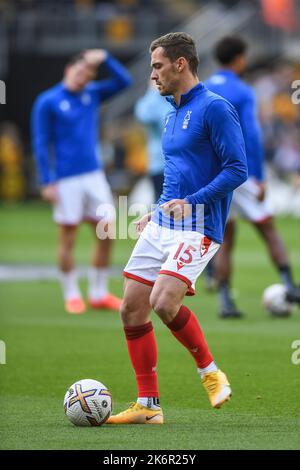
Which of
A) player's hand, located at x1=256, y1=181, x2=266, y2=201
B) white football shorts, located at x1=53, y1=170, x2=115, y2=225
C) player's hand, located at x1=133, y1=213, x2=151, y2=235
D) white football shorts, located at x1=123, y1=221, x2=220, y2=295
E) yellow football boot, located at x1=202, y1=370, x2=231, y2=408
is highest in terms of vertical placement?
player's hand, located at x1=133, y1=213, x2=151, y2=235

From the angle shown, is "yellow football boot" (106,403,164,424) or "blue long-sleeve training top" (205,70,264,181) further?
"blue long-sleeve training top" (205,70,264,181)

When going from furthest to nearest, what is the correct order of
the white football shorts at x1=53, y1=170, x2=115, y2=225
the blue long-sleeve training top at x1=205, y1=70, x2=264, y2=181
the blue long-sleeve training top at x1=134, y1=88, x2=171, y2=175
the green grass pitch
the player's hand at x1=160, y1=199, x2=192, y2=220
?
the blue long-sleeve training top at x1=134, y1=88, x2=171, y2=175 → the white football shorts at x1=53, y1=170, x2=115, y2=225 → the blue long-sleeve training top at x1=205, y1=70, x2=264, y2=181 → the player's hand at x1=160, y1=199, x2=192, y2=220 → the green grass pitch

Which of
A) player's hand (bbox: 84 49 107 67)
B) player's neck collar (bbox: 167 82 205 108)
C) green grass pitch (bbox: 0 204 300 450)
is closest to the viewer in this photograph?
green grass pitch (bbox: 0 204 300 450)

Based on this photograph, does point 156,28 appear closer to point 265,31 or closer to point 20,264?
point 265,31

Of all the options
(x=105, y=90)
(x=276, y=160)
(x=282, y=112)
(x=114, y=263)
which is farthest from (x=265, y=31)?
(x=105, y=90)

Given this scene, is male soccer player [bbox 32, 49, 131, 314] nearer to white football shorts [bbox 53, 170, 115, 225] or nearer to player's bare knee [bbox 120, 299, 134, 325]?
white football shorts [bbox 53, 170, 115, 225]

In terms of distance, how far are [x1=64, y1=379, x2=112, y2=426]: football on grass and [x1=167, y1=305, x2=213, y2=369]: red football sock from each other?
1.94 ft

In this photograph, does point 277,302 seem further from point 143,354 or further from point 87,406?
point 87,406

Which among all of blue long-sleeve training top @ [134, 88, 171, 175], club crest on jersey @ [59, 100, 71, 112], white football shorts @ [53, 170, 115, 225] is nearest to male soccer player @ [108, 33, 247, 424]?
white football shorts @ [53, 170, 115, 225]

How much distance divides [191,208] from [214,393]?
3.74ft

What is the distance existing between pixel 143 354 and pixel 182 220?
35.8 inches

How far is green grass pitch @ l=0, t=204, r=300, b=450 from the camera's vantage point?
6.39 metres

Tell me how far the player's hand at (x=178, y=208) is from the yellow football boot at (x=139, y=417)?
1.23 meters

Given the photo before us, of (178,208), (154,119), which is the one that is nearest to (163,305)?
(178,208)
